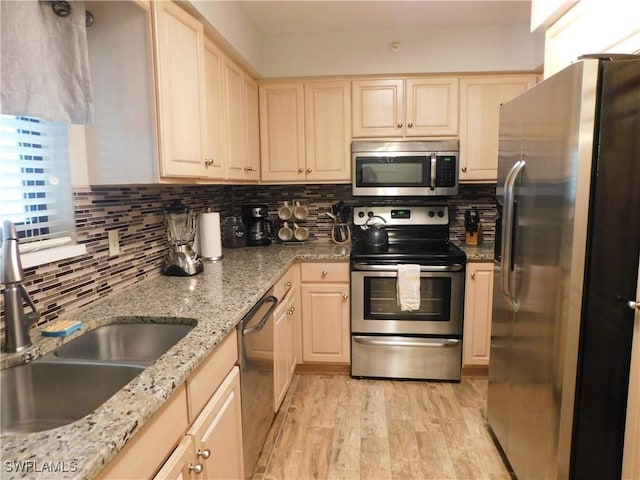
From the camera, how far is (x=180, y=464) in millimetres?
1063

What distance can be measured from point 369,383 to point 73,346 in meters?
2.00

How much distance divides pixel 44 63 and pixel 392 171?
2203 mm

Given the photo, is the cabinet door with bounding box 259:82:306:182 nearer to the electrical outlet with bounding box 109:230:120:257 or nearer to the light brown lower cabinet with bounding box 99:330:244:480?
the electrical outlet with bounding box 109:230:120:257

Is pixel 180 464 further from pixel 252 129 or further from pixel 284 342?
pixel 252 129

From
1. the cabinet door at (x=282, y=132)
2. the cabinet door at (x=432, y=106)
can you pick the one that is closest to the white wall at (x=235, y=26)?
the cabinet door at (x=282, y=132)

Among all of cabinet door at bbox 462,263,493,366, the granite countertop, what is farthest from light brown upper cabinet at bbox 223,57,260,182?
cabinet door at bbox 462,263,493,366

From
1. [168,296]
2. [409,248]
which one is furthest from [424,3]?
[168,296]

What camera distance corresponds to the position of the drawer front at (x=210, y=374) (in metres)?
1.16

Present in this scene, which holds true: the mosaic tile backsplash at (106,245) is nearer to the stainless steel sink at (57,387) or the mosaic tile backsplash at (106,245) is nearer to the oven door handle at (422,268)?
the stainless steel sink at (57,387)

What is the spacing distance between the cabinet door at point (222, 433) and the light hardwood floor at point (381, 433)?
50 cm

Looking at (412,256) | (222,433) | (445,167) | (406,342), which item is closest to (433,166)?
(445,167)

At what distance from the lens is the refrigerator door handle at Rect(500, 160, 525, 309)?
5.43ft

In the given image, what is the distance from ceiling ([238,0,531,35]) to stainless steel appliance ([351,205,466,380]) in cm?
157

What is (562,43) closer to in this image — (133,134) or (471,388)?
(133,134)
